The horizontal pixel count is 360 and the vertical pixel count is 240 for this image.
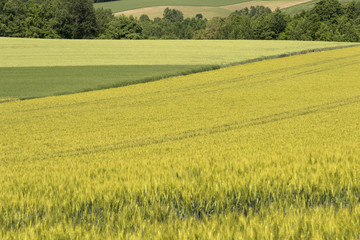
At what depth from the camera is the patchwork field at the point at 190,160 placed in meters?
4.46

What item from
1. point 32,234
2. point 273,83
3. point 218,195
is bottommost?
point 273,83

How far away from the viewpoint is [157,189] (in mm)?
5969

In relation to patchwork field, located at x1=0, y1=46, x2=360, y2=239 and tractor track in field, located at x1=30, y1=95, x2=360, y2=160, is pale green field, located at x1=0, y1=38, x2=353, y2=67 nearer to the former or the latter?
patchwork field, located at x1=0, y1=46, x2=360, y2=239

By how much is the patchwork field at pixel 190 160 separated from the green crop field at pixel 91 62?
4039mm

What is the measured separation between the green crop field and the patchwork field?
4.04m

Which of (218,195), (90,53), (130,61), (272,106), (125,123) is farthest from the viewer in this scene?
(90,53)

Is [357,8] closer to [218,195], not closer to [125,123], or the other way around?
[125,123]

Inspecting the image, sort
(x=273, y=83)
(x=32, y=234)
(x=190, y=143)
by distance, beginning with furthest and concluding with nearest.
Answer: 1. (x=273, y=83)
2. (x=190, y=143)
3. (x=32, y=234)

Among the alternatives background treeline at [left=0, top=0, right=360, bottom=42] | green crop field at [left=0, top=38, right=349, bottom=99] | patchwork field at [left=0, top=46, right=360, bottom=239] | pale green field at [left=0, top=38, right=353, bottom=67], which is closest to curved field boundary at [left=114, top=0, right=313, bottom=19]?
background treeline at [left=0, top=0, right=360, bottom=42]

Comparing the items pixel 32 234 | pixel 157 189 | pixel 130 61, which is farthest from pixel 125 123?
pixel 130 61

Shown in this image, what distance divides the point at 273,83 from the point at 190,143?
735 inches

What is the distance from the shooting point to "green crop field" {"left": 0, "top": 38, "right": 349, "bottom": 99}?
34.2m

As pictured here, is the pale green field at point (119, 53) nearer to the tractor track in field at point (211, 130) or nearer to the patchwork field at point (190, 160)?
the patchwork field at point (190, 160)

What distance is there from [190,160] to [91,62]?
132ft
